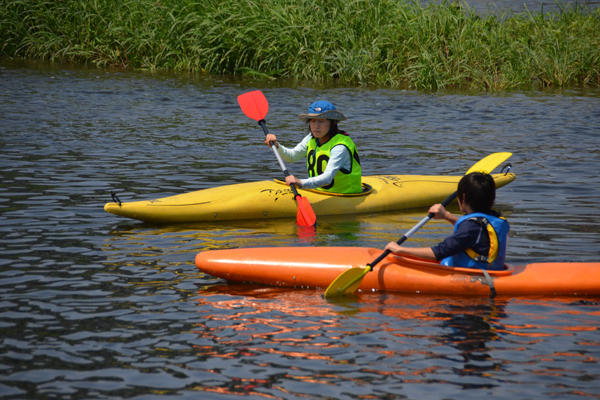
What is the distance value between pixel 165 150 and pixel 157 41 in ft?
20.9

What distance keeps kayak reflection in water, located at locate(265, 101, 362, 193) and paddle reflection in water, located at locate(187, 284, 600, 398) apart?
1868 millimetres

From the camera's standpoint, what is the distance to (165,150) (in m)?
8.45

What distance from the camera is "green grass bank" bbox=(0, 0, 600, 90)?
40.7 feet

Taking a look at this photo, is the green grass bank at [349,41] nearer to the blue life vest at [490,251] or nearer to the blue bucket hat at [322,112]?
the blue bucket hat at [322,112]

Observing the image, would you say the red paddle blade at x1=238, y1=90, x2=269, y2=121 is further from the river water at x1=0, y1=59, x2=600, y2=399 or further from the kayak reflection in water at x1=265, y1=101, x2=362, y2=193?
the kayak reflection in water at x1=265, y1=101, x2=362, y2=193

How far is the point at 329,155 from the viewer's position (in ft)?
19.4

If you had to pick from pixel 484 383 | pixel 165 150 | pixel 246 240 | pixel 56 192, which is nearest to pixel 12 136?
pixel 165 150

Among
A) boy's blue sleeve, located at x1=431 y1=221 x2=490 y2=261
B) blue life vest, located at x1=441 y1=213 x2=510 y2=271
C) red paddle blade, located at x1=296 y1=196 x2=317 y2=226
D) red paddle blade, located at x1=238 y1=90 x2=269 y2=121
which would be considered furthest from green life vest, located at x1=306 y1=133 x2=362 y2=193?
boy's blue sleeve, located at x1=431 y1=221 x2=490 y2=261

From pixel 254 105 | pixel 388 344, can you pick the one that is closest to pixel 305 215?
pixel 254 105

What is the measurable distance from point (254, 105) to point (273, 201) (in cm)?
150

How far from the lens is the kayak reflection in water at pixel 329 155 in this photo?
5.81 m

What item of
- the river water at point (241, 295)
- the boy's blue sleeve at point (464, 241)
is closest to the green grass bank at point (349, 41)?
the river water at point (241, 295)

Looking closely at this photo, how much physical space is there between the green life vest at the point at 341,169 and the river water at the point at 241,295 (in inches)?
12.5

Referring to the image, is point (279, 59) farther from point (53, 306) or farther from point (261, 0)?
point (53, 306)
